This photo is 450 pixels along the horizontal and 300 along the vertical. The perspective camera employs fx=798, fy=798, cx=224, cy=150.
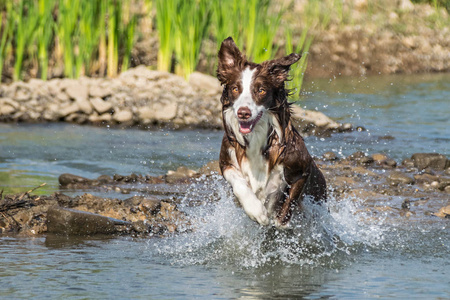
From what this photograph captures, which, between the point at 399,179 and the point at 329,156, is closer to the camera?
the point at 399,179

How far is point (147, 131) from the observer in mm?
13445

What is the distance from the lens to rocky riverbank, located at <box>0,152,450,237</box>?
258 inches

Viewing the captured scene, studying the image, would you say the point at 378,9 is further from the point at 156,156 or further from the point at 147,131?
the point at 156,156

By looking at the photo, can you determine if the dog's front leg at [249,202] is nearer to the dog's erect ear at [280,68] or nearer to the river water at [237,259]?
the river water at [237,259]

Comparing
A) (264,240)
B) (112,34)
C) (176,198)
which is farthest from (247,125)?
(112,34)

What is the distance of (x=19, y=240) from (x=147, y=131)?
732 cm

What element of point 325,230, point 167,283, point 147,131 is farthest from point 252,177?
point 147,131

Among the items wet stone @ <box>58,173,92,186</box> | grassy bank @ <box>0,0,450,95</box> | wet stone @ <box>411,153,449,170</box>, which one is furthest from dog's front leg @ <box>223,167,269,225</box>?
A: grassy bank @ <box>0,0,450,95</box>

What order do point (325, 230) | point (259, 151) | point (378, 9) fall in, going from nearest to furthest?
point (259, 151) → point (325, 230) → point (378, 9)

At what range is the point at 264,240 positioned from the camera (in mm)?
5988

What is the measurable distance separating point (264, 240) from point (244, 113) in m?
1.11

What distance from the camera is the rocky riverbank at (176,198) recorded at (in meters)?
6.55

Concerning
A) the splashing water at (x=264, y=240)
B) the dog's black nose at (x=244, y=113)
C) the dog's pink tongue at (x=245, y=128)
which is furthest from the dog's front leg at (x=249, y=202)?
the dog's black nose at (x=244, y=113)

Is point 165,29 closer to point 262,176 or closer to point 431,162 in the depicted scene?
point 431,162
